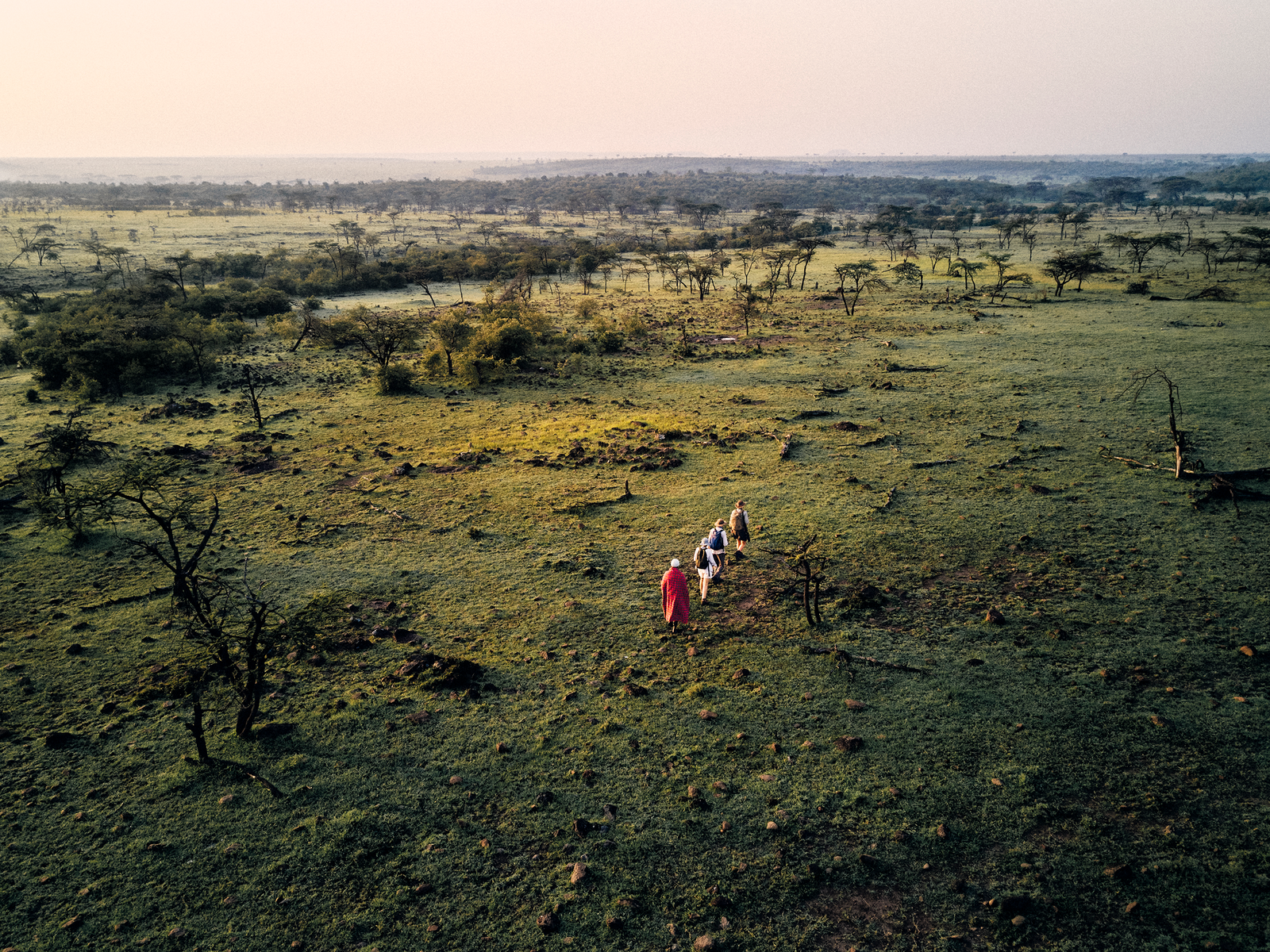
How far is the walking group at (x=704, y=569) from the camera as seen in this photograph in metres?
11.3

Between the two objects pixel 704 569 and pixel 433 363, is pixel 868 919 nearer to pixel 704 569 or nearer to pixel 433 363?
pixel 704 569

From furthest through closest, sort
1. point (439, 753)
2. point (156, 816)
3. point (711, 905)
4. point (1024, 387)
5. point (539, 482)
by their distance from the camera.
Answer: point (1024, 387)
point (539, 482)
point (439, 753)
point (156, 816)
point (711, 905)

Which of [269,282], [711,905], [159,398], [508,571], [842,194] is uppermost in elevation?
[842,194]

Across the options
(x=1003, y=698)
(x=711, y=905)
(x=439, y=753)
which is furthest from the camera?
(x=1003, y=698)

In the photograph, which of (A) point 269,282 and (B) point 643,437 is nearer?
(B) point 643,437

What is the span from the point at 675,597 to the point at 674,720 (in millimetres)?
2417

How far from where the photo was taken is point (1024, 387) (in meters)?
26.6

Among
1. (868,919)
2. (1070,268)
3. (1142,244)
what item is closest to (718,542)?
(868,919)

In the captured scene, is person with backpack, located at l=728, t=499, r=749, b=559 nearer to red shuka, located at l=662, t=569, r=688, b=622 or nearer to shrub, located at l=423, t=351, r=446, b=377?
red shuka, located at l=662, t=569, r=688, b=622

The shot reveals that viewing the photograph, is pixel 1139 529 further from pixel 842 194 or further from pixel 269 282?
pixel 842 194

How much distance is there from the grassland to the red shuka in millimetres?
539

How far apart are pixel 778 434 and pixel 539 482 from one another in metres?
9.03

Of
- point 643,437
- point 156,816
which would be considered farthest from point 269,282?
point 156,816

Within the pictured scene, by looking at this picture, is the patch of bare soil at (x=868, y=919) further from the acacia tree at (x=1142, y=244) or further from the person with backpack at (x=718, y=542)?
the acacia tree at (x=1142, y=244)
